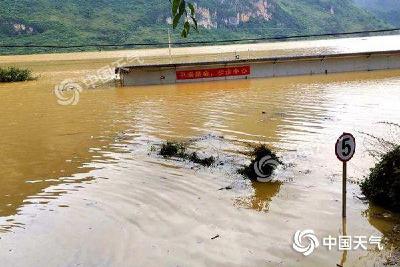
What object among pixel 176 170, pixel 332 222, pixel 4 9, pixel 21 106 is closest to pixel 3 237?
pixel 176 170

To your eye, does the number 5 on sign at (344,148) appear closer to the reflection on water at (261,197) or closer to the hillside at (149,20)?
the reflection on water at (261,197)

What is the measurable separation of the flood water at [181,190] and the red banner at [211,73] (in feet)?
30.9

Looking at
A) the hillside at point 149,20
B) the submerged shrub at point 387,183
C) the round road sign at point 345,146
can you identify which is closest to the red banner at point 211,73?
the submerged shrub at point 387,183

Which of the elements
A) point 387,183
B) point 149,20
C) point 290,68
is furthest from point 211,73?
point 149,20

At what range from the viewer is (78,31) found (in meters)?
110

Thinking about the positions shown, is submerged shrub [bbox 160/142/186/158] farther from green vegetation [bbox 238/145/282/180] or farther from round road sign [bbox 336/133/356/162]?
round road sign [bbox 336/133/356/162]

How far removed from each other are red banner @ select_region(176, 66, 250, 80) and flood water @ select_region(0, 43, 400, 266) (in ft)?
30.9

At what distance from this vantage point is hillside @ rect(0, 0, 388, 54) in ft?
362

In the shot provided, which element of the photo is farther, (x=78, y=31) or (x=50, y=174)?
(x=78, y=31)

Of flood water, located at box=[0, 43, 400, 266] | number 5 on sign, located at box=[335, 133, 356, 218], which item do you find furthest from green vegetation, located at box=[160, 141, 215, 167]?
number 5 on sign, located at box=[335, 133, 356, 218]

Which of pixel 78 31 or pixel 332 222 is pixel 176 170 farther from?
pixel 78 31

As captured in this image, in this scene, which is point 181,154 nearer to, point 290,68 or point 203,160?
point 203,160

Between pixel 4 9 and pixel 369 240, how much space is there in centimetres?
13390

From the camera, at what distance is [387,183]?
648 centimetres
